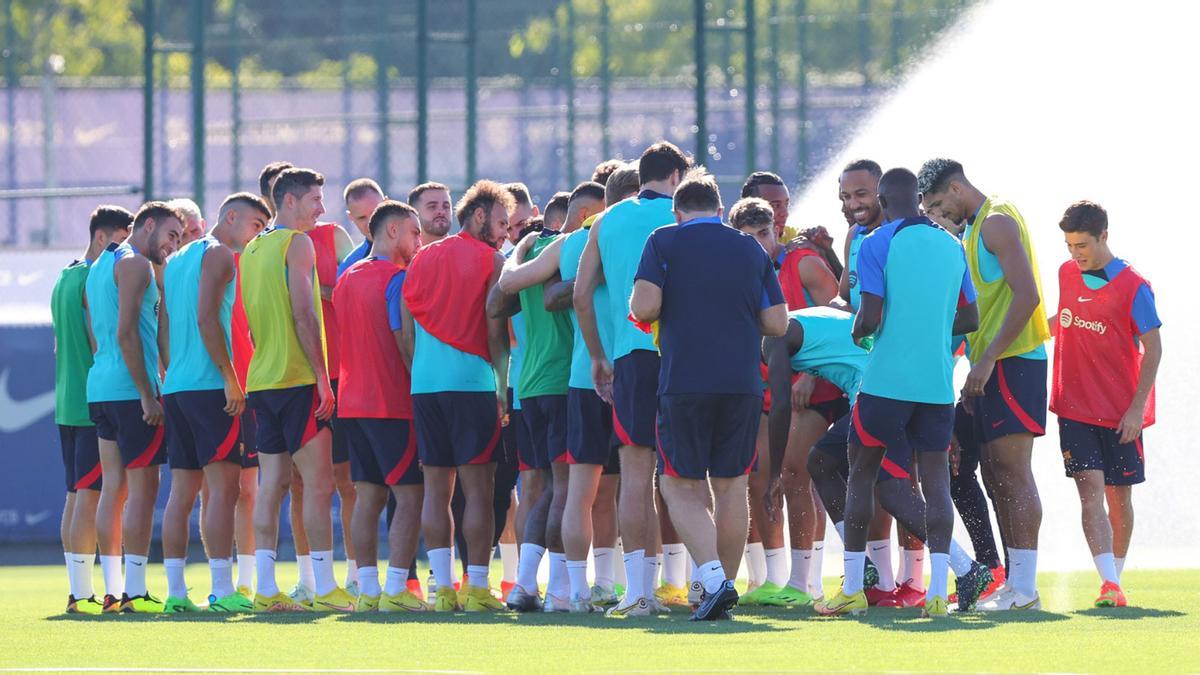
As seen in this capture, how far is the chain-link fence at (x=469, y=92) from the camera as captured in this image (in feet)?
57.0

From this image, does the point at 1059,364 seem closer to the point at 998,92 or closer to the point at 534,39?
the point at 998,92

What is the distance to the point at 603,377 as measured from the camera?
9.15 meters

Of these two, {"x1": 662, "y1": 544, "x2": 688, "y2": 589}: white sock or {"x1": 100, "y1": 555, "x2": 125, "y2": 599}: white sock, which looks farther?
{"x1": 100, "y1": 555, "x2": 125, "y2": 599}: white sock

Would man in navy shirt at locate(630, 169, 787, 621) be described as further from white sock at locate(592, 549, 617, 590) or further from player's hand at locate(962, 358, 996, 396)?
white sock at locate(592, 549, 617, 590)

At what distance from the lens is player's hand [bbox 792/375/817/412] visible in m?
9.79

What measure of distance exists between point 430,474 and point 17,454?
7.53 metres

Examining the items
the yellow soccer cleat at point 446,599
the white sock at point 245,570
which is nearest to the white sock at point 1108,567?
the yellow soccer cleat at point 446,599

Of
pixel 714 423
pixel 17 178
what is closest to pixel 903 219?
pixel 714 423

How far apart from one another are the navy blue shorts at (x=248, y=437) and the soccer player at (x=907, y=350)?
3.26m

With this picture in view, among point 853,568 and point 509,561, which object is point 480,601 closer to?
point 509,561

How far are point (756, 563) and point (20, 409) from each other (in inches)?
320

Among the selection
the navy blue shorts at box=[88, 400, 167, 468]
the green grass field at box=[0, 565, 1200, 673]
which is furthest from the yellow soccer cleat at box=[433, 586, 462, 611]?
the navy blue shorts at box=[88, 400, 167, 468]

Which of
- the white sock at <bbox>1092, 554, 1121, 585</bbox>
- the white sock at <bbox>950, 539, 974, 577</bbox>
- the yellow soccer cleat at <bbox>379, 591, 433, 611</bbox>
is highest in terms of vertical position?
the white sock at <bbox>950, 539, 974, 577</bbox>

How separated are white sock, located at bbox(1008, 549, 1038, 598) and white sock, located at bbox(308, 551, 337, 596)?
334cm
